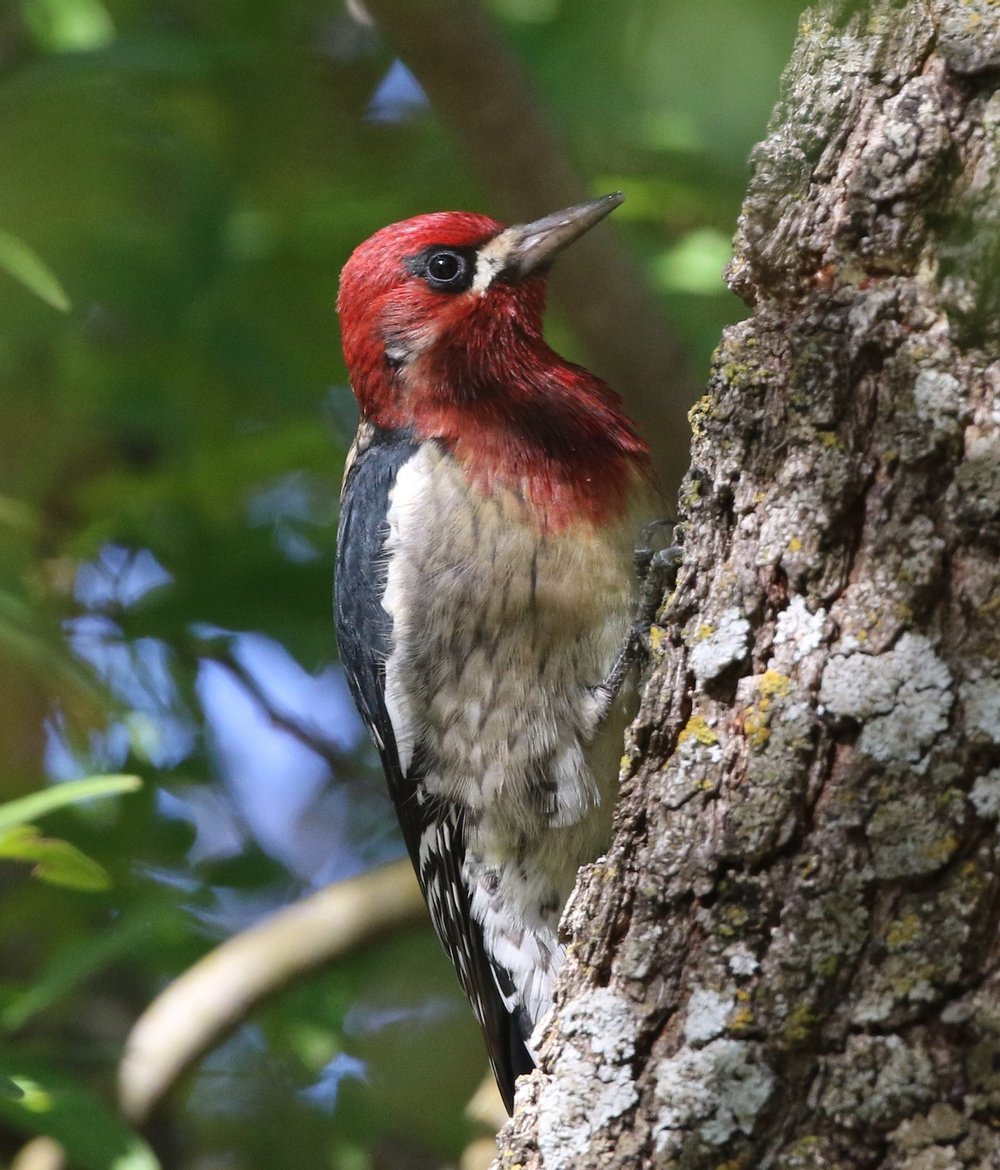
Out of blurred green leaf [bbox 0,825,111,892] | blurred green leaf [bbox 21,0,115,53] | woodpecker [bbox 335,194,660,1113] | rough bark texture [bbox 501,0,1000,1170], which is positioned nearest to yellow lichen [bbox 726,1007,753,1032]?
rough bark texture [bbox 501,0,1000,1170]

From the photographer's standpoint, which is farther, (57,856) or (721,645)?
(57,856)

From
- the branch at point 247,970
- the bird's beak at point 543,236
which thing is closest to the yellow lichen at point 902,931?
the bird's beak at point 543,236

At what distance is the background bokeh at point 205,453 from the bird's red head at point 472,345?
0.70 feet

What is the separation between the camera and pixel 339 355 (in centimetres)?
376

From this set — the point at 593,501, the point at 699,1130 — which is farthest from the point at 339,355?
the point at 699,1130

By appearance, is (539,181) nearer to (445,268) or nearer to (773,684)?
(445,268)

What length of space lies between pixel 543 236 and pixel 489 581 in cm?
84

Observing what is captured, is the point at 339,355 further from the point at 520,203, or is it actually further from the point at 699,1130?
the point at 699,1130

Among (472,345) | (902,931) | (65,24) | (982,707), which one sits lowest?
A: (902,931)

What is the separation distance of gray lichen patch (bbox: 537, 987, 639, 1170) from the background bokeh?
1.01 m

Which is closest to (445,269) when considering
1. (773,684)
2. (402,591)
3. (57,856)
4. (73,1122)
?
(402,591)

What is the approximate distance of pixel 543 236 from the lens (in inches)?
125

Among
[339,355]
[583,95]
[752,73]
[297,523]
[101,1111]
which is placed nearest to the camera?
[752,73]

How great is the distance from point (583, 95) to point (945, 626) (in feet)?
5.75
